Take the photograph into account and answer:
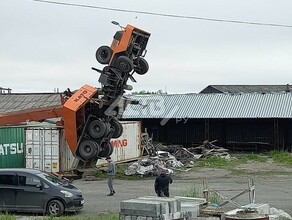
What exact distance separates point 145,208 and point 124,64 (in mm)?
10701

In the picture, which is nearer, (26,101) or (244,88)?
(26,101)

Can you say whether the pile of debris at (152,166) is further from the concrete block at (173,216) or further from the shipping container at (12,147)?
the concrete block at (173,216)

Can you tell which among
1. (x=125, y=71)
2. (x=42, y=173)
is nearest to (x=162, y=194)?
(x=42, y=173)

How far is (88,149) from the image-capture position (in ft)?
78.1

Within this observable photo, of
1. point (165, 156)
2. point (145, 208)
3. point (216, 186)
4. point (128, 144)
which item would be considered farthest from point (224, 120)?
point (145, 208)

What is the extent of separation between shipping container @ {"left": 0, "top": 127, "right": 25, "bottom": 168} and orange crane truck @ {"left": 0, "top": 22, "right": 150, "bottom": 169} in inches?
97.1

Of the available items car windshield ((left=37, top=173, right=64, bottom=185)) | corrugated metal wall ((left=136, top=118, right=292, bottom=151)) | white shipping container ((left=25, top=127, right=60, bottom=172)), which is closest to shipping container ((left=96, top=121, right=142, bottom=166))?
white shipping container ((left=25, top=127, right=60, bottom=172))

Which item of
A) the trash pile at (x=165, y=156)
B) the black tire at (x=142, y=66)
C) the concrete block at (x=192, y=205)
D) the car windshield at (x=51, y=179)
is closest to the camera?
the concrete block at (x=192, y=205)

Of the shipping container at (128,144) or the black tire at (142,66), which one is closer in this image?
the black tire at (142,66)

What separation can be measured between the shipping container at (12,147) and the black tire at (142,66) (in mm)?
7966

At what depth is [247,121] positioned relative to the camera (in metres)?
41.1

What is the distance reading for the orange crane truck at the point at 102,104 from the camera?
2230 cm

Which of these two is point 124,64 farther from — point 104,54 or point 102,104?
point 102,104

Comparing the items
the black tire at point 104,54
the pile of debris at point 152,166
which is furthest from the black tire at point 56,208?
the pile of debris at point 152,166
